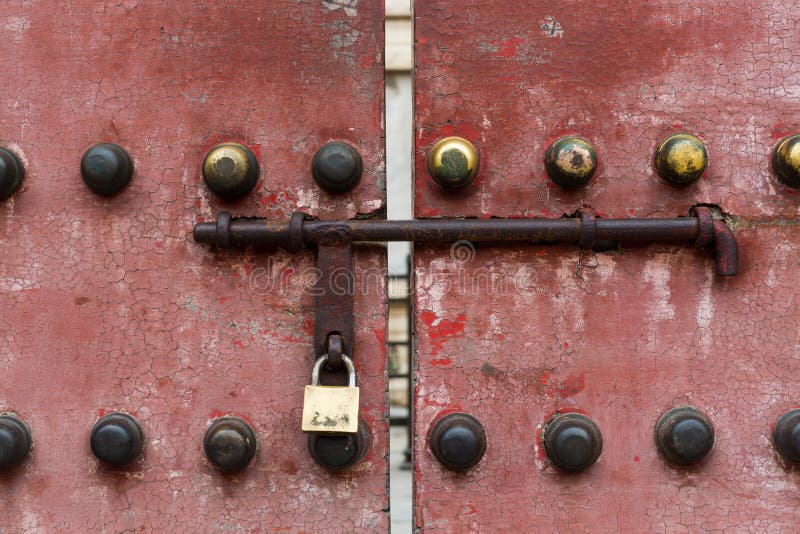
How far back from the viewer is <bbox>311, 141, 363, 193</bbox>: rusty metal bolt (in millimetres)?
987

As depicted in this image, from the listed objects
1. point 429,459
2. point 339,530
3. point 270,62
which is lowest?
point 339,530

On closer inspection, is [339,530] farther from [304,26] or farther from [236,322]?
[304,26]

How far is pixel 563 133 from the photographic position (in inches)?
40.0

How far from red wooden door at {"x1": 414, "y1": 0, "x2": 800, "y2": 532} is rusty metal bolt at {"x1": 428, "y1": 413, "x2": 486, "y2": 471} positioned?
0.02 meters

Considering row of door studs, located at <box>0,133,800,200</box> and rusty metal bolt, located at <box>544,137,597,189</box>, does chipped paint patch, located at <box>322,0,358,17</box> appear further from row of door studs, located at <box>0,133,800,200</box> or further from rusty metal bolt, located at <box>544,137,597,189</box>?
rusty metal bolt, located at <box>544,137,597,189</box>

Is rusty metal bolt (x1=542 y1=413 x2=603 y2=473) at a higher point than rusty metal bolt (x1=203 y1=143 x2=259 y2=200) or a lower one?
lower

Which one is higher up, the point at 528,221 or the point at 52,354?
the point at 528,221

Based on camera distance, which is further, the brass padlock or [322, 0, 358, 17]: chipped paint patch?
[322, 0, 358, 17]: chipped paint patch

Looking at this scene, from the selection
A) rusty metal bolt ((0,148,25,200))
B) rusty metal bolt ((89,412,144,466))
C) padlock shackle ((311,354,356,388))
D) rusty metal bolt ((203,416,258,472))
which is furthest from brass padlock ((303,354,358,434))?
rusty metal bolt ((0,148,25,200))

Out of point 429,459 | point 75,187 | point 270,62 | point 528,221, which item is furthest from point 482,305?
point 75,187

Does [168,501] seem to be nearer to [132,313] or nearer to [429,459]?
[132,313]

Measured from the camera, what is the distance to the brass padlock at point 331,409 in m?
0.92

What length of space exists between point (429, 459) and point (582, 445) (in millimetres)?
223

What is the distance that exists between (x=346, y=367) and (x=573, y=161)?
442 mm
